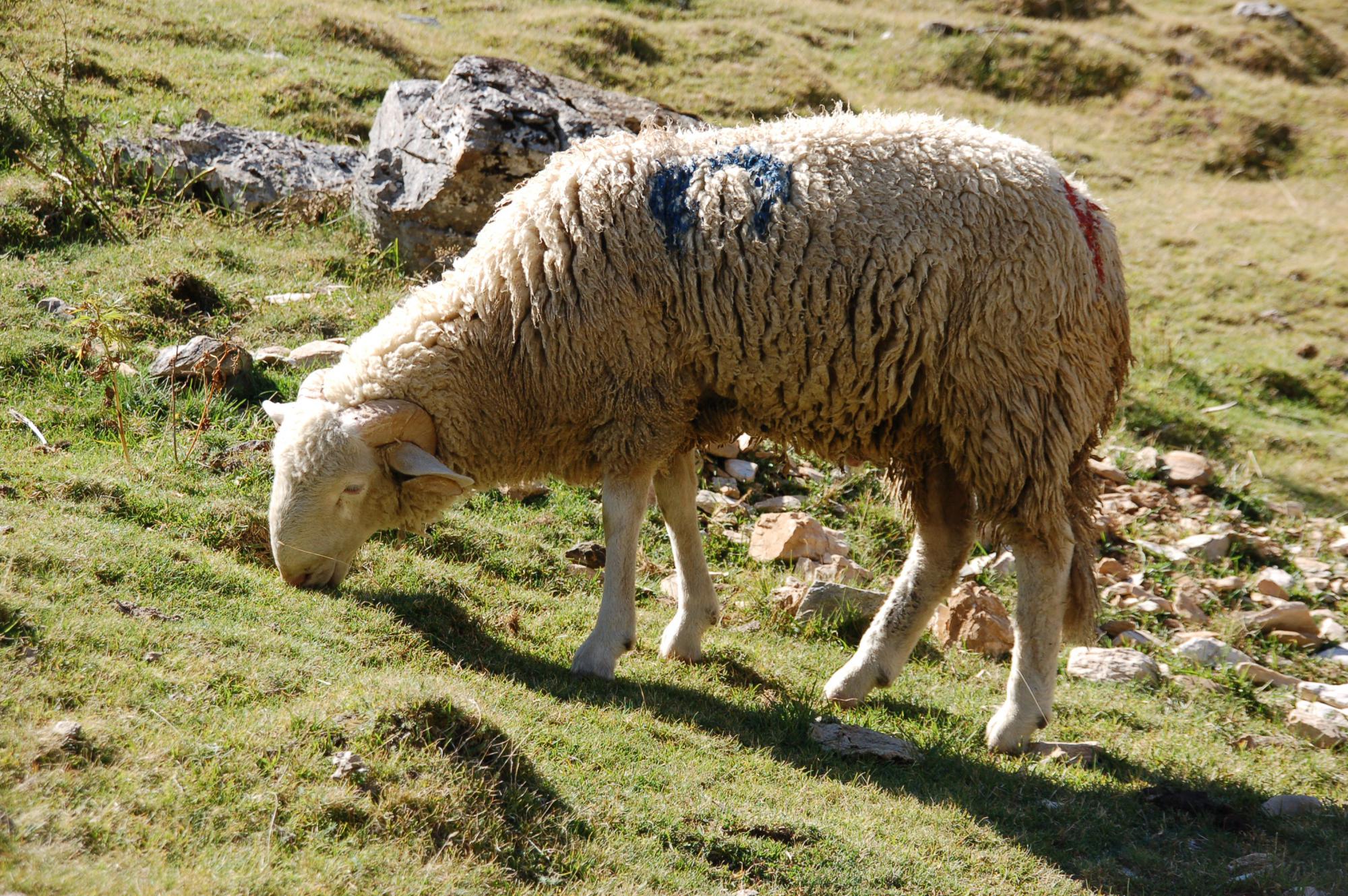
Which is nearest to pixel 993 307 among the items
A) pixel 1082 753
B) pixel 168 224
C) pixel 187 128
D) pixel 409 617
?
pixel 1082 753

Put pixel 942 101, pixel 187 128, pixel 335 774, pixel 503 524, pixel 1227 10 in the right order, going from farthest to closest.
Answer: pixel 1227 10 → pixel 942 101 → pixel 187 128 → pixel 503 524 → pixel 335 774

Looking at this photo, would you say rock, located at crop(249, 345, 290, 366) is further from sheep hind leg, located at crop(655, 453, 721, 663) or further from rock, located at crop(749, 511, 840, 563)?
rock, located at crop(749, 511, 840, 563)

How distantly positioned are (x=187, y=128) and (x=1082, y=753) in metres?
8.15

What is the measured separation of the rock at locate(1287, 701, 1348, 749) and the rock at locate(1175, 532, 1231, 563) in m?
1.67

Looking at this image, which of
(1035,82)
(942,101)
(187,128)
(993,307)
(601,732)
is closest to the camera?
(601,732)

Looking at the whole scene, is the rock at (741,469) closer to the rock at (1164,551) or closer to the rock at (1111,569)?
the rock at (1111,569)

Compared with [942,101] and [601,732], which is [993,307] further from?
[942,101]

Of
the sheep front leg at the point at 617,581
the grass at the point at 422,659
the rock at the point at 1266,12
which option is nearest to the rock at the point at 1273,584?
the grass at the point at 422,659

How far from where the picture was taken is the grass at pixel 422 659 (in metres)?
3.67

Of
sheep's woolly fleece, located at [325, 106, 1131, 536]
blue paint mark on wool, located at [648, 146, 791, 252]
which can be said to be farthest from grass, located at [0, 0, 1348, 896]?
blue paint mark on wool, located at [648, 146, 791, 252]

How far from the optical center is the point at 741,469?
7.92m

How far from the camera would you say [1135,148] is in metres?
15.3

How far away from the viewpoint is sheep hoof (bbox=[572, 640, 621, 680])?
5.41 metres

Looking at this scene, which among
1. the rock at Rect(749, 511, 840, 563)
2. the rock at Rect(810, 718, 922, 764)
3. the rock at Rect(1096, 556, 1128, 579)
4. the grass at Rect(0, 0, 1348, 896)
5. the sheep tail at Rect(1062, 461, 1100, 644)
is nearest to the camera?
the grass at Rect(0, 0, 1348, 896)
